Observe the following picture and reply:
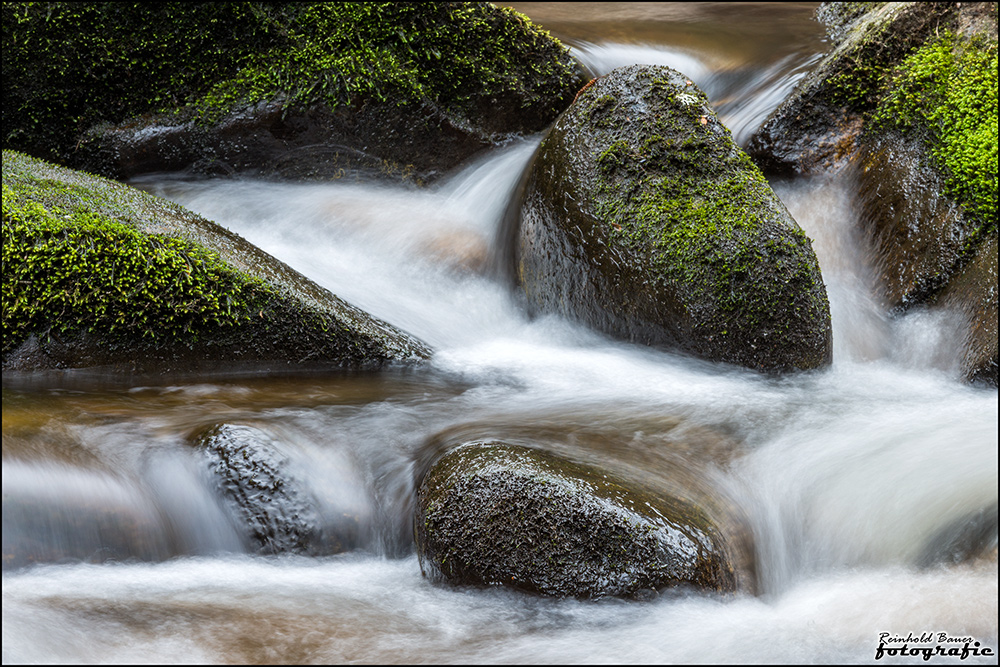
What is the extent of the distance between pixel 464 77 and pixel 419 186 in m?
0.85

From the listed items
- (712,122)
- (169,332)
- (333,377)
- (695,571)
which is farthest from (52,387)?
(712,122)

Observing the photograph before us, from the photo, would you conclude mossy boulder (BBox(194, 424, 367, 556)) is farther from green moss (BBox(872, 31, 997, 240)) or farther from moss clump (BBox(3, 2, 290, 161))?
green moss (BBox(872, 31, 997, 240))

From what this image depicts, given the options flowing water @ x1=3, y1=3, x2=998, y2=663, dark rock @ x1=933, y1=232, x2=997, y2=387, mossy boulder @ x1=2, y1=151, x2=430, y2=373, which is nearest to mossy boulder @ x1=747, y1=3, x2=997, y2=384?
dark rock @ x1=933, y1=232, x2=997, y2=387

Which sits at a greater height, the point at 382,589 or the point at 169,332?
the point at 169,332

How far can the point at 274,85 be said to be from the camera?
18.0ft

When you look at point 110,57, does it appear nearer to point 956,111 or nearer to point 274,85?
point 274,85

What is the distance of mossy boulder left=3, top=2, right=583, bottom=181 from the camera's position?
17.4 feet

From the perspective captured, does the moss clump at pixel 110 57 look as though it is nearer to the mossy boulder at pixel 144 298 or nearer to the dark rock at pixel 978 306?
the mossy boulder at pixel 144 298

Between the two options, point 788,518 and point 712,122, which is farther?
point 712,122

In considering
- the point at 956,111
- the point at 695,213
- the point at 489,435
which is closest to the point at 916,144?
the point at 956,111

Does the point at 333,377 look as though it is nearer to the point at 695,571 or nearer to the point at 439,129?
the point at 695,571

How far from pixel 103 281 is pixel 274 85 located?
2384 millimetres

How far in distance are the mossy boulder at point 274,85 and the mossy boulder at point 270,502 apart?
307cm

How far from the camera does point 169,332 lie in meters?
3.79
